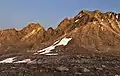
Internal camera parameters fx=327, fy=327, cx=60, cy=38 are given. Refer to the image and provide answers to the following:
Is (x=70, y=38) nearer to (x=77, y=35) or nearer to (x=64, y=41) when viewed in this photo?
(x=64, y=41)

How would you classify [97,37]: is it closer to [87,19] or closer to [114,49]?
[114,49]

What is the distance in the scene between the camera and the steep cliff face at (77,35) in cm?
14038

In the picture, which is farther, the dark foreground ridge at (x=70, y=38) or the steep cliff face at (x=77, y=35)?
the steep cliff face at (x=77, y=35)

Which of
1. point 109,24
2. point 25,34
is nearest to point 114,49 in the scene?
point 109,24

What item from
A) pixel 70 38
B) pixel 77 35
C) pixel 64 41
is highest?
pixel 77 35

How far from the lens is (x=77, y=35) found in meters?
152

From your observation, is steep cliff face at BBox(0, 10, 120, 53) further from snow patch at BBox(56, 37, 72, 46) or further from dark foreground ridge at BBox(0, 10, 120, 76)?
snow patch at BBox(56, 37, 72, 46)

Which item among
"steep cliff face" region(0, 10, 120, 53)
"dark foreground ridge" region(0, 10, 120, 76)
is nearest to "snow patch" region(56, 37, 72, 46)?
"dark foreground ridge" region(0, 10, 120, 76)

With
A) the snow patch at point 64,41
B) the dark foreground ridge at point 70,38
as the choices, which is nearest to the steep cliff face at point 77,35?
the dark foreground ridge at point 70,38

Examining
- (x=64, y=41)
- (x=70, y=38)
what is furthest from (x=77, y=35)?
(x=64, y=41)

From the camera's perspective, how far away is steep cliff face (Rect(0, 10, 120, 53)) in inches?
5527

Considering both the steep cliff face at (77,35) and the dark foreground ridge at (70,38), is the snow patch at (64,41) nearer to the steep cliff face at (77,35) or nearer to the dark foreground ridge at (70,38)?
the dark foreground ridge at (70,38)

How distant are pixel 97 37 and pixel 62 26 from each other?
45.0m

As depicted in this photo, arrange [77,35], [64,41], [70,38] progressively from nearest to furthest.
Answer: [64,41]
[70,38]
[77,35]
